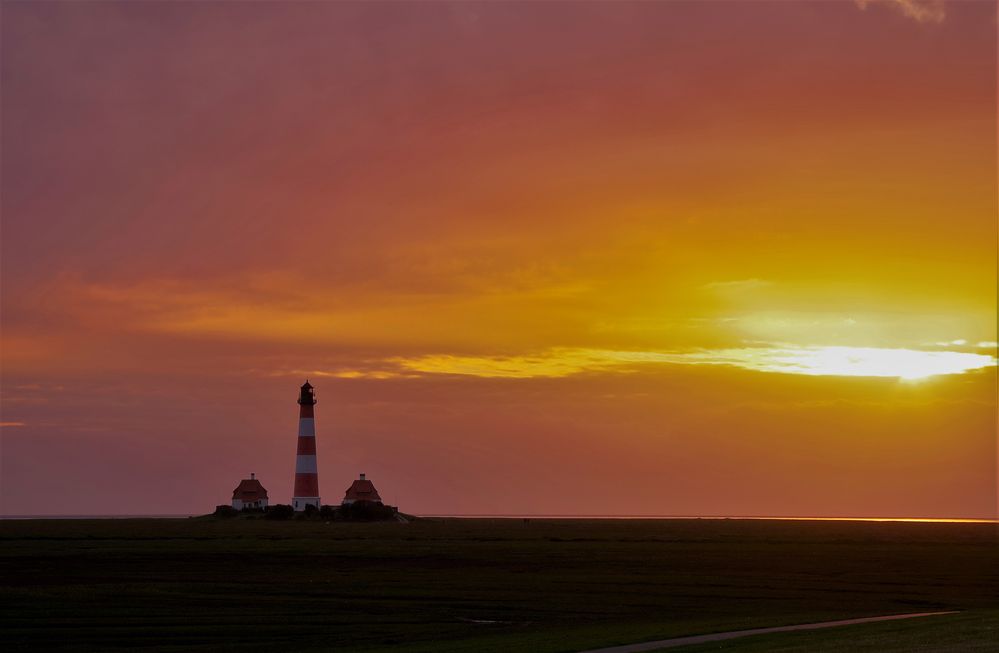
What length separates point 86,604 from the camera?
4094cm

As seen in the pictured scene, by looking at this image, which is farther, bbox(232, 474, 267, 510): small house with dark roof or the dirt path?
bbox(232, 474, 267, 510): small house with dark roof

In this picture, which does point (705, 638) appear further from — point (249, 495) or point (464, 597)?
point (249, 495)

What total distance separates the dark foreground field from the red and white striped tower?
142 ft

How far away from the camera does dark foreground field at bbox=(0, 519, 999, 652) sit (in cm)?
3184

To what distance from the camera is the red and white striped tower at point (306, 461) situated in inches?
5005

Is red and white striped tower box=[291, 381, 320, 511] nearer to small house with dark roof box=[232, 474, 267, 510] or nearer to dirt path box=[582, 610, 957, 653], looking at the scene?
small house with dark roof box=[232, 474, 267, 510]

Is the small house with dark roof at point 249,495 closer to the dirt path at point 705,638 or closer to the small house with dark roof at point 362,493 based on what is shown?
the small house with dark roof at point 362,493

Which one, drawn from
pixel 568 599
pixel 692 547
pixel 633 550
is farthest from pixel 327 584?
pixel 692 547

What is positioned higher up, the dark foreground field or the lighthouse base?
the lighthouse base

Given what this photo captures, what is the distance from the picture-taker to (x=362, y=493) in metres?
138

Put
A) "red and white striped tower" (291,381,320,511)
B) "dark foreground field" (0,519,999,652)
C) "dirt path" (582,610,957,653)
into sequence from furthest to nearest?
1. "red and white striped tower" (291,381,320,511)
2. "dark foreground field" (0,519,999,652)
3. "dirt path" (582,610,957,653)

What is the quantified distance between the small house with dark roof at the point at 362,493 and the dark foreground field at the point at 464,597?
52845 millimetres

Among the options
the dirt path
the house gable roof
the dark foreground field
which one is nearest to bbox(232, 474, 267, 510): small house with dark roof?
the house gable roof

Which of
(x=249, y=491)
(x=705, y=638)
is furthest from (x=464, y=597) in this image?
(x=249, y=491)
